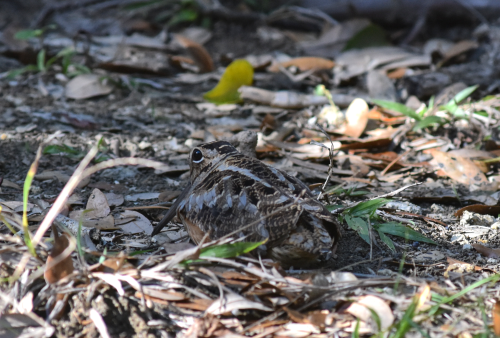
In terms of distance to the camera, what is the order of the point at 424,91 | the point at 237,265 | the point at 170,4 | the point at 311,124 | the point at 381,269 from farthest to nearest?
the point at 170,4 → the point at 424,91 → the point at 311,124 → the point at 381,269 → the point at 237,265

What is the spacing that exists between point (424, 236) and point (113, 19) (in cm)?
647

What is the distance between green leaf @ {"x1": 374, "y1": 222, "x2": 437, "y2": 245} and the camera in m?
3.51

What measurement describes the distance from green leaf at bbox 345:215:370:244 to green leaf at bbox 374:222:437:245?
12 cm

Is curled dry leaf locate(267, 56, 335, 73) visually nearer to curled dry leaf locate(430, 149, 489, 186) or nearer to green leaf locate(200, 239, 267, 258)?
curled dry leaf locate(430, 149, 489, 186)

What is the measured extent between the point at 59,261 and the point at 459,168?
3358mm

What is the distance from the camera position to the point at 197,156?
3932 millimetres

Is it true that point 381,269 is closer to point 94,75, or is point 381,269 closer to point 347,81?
point 347,81

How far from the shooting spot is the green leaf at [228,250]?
2777 millimetres

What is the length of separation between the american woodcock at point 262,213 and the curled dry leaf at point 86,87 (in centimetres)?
308

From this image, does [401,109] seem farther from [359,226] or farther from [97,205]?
[97,205]

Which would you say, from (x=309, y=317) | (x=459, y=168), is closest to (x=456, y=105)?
(x=459, y=168)

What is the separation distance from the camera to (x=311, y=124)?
18.0 feet

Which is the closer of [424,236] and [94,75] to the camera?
[424,236]

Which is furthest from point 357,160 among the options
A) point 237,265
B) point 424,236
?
point 237,265
